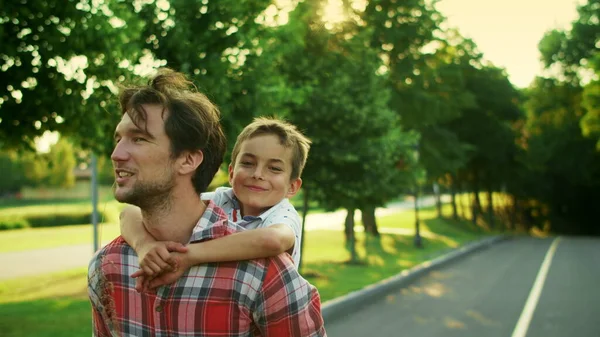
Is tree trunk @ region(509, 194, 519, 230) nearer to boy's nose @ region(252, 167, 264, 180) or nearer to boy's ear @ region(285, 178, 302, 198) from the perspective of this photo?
boy's ear @ region(285, 178, 302, 198)

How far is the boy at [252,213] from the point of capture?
2.06 meters

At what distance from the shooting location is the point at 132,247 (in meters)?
2.19

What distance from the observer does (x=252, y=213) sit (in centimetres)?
334

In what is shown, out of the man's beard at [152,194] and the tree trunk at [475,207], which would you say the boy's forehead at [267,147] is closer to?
the man's beard at [152,194]

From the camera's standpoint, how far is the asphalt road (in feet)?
35.3

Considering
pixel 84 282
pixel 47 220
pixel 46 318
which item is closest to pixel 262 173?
pixel 46 318

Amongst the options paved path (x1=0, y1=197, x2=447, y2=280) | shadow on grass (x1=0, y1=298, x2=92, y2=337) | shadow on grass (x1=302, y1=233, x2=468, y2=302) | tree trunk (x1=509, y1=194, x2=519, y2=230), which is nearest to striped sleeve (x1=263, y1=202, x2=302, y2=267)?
shadow on grass (x1=0, y1=298, x2=92, y2=337)

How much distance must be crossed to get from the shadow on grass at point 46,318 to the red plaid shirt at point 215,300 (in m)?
7.10

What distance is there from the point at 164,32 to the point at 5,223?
110ft

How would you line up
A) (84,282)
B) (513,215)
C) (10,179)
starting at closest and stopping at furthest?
(84,282) → (513,215) → (10,179)

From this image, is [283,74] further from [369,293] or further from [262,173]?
[262,173]

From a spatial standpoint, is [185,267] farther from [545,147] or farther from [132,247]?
[545,147]

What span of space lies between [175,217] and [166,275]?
0.18 meters

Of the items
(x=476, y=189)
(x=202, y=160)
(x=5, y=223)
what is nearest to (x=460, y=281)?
(x=202, y=160)
